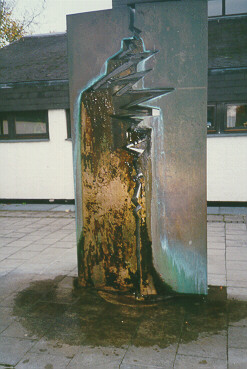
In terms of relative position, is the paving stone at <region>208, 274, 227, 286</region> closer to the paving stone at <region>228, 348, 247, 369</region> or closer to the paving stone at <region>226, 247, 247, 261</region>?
the paving stone at <region>226, 247, 247, 261</region>

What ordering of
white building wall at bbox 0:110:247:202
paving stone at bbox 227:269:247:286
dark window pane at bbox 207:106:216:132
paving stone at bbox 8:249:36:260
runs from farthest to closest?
white building wall at bbox 0:110:247:202 < dark window pane at bbox 207:106:216:132 < paving stone at bbox 8:249:36:260 < paving stone at bbox 227:269:247:286

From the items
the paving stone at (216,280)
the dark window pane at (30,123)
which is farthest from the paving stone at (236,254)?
the dark window pane at (30,123)

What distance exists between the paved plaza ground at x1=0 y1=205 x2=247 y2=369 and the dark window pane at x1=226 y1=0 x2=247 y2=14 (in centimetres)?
821

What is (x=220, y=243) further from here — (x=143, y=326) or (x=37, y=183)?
(x=37, y=183)

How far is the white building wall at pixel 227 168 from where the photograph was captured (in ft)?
30.3

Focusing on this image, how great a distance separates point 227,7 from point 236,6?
26 centimetres

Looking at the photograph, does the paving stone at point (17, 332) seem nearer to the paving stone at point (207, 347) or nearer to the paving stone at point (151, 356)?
the paving stone at point (151, 356)

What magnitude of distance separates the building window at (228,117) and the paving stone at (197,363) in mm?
7316

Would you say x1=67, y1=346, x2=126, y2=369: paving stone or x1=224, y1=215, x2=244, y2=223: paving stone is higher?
x1=67, y1=346, x2=126, y2=369: paving stone

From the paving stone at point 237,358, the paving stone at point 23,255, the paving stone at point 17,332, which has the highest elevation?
the paving stone at point 237,358

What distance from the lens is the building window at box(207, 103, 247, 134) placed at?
9.22m

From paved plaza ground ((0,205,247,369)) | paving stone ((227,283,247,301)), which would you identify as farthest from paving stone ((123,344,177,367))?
paving stone ((227,283,247,301))

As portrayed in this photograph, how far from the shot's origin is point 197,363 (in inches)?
111

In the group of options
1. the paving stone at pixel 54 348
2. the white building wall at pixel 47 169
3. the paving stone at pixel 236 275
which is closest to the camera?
the paving stone at pixel 54 348
